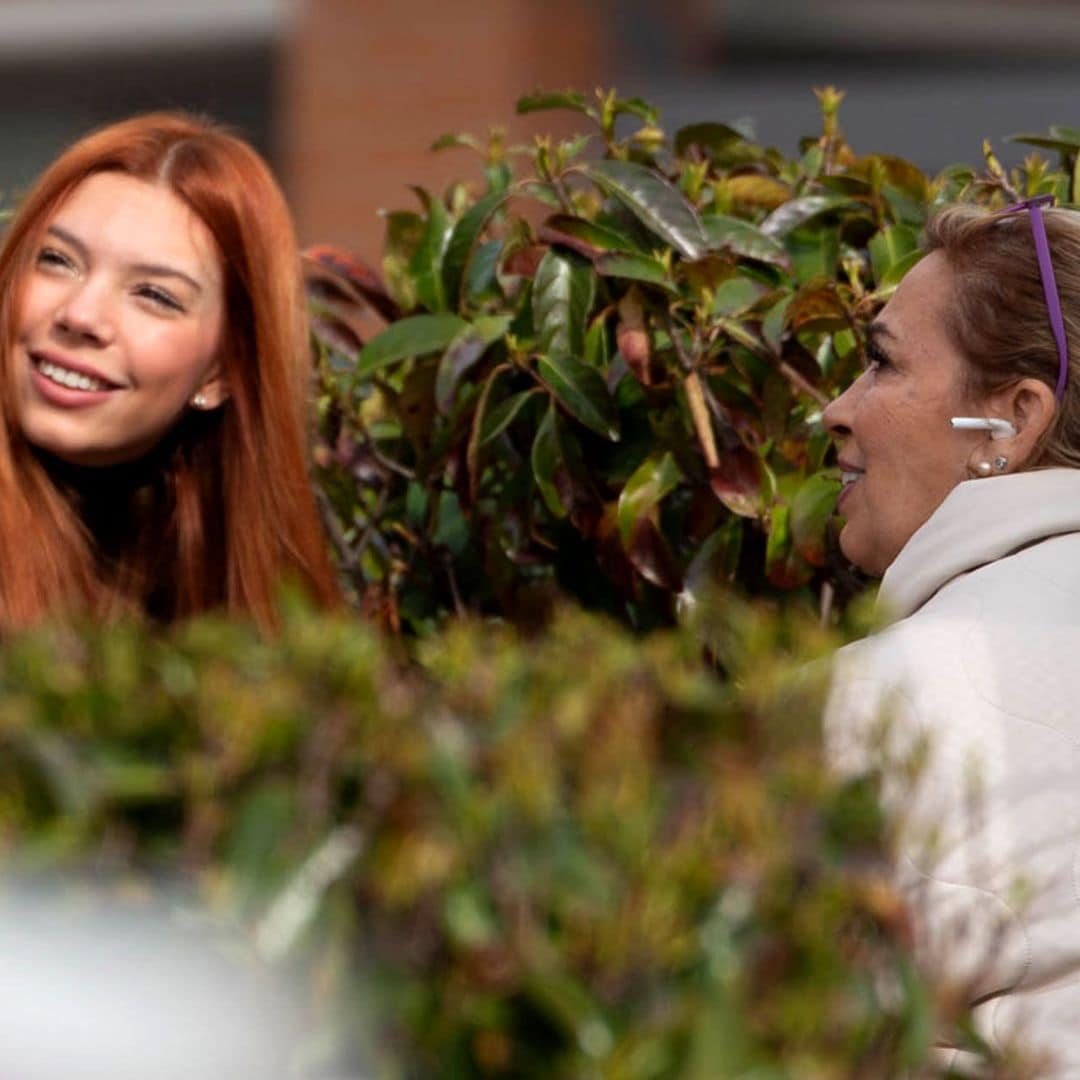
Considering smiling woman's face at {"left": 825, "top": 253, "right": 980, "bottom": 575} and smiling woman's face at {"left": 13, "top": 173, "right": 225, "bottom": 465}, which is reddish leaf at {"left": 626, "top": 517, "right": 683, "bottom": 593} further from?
smiling woman's face at {"left": 13, "top": 173, "right": 225, "bottom": 465}

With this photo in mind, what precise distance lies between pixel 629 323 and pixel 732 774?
1.52m

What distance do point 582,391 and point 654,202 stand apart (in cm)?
26

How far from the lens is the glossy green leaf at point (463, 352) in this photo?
8.45 feet

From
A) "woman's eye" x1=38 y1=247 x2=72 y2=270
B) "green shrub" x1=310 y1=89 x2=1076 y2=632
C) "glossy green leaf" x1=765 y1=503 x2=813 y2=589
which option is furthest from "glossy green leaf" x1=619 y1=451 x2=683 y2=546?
"woman's eye" x1=38 y1=247 x2=72 y2=270

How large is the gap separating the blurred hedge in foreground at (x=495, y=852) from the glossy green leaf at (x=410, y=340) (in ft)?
4.95

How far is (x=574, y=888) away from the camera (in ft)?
3.27

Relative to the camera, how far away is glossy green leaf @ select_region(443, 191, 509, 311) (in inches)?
104

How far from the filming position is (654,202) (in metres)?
2.56

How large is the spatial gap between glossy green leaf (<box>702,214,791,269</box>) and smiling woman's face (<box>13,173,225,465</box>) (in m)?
0.70

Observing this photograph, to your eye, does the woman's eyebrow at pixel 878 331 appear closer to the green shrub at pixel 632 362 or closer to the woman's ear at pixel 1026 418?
the green shrub at pixel 632 362

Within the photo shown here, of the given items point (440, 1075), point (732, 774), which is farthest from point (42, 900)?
point (732, 774)

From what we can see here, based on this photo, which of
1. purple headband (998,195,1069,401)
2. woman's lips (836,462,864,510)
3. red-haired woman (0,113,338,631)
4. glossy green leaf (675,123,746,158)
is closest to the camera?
purple headband (998,195,1069,401)

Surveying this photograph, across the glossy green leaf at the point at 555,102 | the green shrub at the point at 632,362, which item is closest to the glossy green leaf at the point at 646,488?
the green shrub at the point at 632,362

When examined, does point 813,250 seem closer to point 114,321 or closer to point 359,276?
point 359,276
